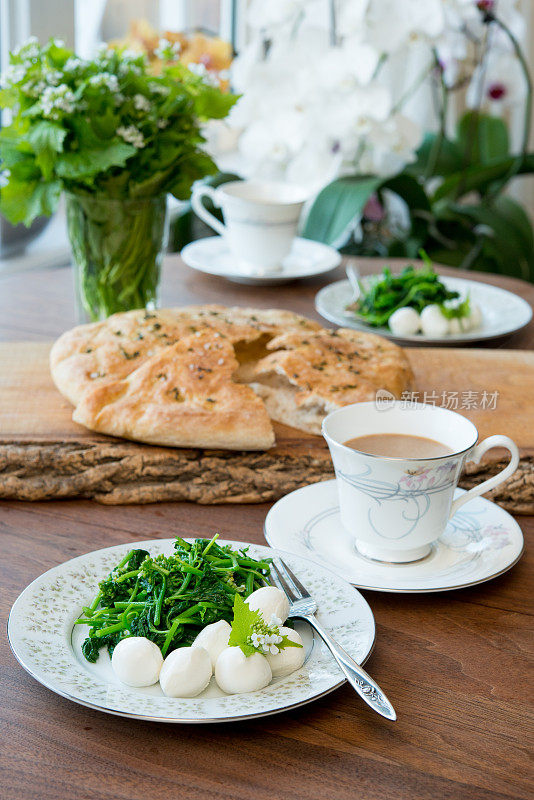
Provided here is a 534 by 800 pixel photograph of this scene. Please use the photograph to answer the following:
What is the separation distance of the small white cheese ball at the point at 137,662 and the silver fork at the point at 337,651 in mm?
146

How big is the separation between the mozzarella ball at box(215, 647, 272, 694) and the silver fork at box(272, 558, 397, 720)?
7 centimetres

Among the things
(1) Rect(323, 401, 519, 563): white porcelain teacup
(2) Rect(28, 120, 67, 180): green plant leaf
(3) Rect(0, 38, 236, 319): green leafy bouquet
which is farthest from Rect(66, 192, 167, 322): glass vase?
(1) Rect(323, 401, 519, 563): white porcelain teacup

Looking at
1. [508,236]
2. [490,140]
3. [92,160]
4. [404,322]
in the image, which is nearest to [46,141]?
[92,160]

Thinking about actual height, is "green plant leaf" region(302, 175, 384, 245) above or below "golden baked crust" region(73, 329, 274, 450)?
below

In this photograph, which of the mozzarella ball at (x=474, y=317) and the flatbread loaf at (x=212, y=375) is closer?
the flatbread loaf at (x=212, y=375)

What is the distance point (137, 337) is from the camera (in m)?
1.36

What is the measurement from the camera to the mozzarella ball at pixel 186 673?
28.2 inches

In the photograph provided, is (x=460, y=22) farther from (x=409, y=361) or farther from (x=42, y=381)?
(x=42, y=381)

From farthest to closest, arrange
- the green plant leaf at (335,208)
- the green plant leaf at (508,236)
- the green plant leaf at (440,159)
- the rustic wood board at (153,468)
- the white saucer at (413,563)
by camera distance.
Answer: the green plant leaf at (440,159), the green plant leaf at (508,236), the green plant leaf at (335,208), the rustic wood board at (153,468), the white saucer at (413,563)

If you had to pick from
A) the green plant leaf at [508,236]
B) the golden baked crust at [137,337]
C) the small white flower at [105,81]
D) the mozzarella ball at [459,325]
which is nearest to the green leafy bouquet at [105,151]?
the small white flower at [105,81]

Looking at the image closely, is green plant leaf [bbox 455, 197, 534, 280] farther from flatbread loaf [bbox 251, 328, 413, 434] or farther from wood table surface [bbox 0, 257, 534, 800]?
wood table surface [bbox 0, 257, 534, 800]

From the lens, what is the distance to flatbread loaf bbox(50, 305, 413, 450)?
46.4 inches

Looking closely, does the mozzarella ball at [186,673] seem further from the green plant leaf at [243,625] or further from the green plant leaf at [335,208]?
the green plant leaf at [335,208]

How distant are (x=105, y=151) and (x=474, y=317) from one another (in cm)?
80
